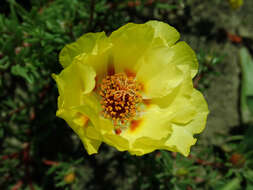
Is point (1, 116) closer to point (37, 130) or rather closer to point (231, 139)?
point (37, 130)

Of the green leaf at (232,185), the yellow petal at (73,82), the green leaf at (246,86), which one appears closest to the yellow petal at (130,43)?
the yellow petal at (73,82)

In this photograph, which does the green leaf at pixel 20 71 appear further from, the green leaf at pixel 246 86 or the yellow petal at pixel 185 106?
the green leaf at pixel 246 86

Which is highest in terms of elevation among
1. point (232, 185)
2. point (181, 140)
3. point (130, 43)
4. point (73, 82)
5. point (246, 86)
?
point (130, 43)

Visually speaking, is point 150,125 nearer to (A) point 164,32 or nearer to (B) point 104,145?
(A) point 164,32

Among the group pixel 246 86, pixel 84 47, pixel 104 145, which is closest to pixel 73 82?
pixel 84 47

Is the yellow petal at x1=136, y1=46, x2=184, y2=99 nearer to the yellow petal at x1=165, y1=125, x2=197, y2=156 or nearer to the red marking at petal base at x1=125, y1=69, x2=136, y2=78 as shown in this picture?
the red marking at petal base at x1=125, y1=69, x2=136, y2=78
